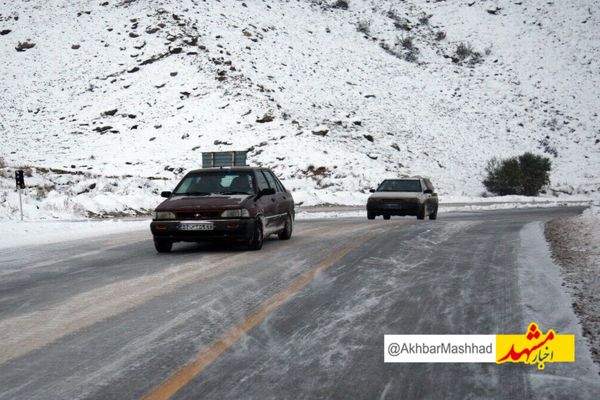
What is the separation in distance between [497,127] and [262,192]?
45085 mm

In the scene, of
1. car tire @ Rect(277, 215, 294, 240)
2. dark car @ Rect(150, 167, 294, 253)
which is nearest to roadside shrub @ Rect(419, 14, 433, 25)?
car tire @ Rect(277, 215, 294, 240)

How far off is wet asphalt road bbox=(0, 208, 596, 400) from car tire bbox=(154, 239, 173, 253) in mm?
258

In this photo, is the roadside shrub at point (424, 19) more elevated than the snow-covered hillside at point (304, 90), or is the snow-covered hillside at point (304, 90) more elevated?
the roadside shrub at point (424, 19)

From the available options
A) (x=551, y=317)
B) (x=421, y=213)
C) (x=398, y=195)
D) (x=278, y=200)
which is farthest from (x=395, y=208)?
(x=551, y=317)

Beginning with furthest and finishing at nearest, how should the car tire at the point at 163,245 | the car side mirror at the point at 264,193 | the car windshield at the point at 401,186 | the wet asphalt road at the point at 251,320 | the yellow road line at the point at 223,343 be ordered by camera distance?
the car windshield at the point at 401,186, the car side mirror at the point at 264,193, the car tire at the point at 163,245, the wet asphalt road at the point at 251,320, the yellow road line at the point at 223,343

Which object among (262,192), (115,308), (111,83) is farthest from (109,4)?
(115,308)

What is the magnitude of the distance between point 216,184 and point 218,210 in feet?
3.80

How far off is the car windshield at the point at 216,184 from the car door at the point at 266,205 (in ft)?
0.90

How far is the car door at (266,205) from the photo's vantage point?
37.8 ft

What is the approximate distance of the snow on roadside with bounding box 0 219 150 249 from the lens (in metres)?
14.2

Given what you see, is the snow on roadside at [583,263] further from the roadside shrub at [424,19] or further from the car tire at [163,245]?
the roadside shrub at [424,19]

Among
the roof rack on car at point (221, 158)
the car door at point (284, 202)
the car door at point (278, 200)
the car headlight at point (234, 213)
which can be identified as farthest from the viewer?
the roof rack on car at point (221, 158)

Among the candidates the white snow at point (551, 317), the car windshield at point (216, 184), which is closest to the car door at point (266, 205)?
the car windshield at point (216, 184)

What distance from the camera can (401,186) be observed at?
69.9ft
